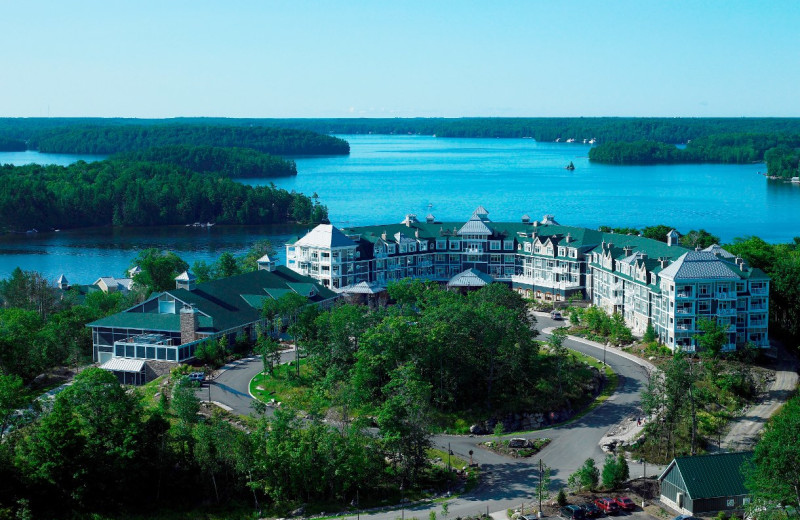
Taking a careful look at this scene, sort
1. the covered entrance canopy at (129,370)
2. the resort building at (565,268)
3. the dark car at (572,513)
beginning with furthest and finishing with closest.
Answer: the resort building at (565,268)
the covered entrance canopy at (129,370)
the dark car at (572,513)

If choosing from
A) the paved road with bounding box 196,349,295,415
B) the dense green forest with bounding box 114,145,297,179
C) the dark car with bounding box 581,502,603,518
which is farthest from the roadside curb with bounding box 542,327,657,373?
the dense green forest with bounding box 114,145,297,179

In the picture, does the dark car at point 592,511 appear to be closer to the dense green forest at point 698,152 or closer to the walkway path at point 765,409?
the walkway path at point 765,409

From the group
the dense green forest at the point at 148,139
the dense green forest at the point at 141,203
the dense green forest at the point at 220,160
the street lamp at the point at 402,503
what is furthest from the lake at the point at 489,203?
the street lamp at the point at 402,503

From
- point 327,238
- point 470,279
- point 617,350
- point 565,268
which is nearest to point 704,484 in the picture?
point 617,350

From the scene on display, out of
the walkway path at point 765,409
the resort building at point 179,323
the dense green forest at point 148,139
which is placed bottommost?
the walkway path at point 765,409

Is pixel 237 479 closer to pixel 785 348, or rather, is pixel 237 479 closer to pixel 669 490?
pixel 669 490

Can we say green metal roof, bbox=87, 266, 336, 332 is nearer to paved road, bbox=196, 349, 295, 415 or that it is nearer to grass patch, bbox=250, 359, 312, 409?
paved road, bbox=196, 349, 295, 415
